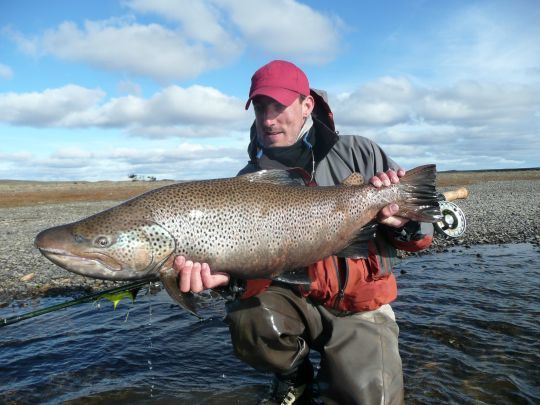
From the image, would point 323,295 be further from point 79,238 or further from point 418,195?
point 79,238

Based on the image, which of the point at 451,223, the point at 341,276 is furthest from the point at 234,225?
the point at 451,223

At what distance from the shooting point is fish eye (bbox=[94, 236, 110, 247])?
3199 mm

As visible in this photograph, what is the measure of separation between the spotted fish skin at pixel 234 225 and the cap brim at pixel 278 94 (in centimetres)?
75

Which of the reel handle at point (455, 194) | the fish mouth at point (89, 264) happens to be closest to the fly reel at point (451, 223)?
the reel handle at point (455, 194)

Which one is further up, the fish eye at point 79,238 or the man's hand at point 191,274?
the fish eye at point 79,238

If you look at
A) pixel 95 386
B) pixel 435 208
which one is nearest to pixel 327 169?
pixel 435 208

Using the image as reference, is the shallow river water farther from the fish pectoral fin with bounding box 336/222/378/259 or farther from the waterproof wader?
the fish pectoral fin with bounding box 336/222/378/259

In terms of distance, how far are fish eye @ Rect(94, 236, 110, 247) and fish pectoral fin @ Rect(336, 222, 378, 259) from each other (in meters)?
1.86

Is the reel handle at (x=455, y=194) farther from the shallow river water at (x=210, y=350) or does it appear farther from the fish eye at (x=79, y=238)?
the fish eye at (x=79, y=238)

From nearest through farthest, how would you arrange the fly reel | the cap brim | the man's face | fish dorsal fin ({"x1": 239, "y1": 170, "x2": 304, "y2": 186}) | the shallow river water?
fish dorsal fin ({"x1": 239, "y1": 170, "x2": 304, "y2": 186}) → the cap brim → the man's face → the shallow river water → the fly reel

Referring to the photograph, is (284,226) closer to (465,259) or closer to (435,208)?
(435,208)

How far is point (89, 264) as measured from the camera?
3162 mm

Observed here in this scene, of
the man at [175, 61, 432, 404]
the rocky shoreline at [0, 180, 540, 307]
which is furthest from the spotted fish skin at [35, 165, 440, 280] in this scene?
the rocky shoreline at [0, 180, 540, 307]

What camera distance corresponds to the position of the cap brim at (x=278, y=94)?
13.5 ft
